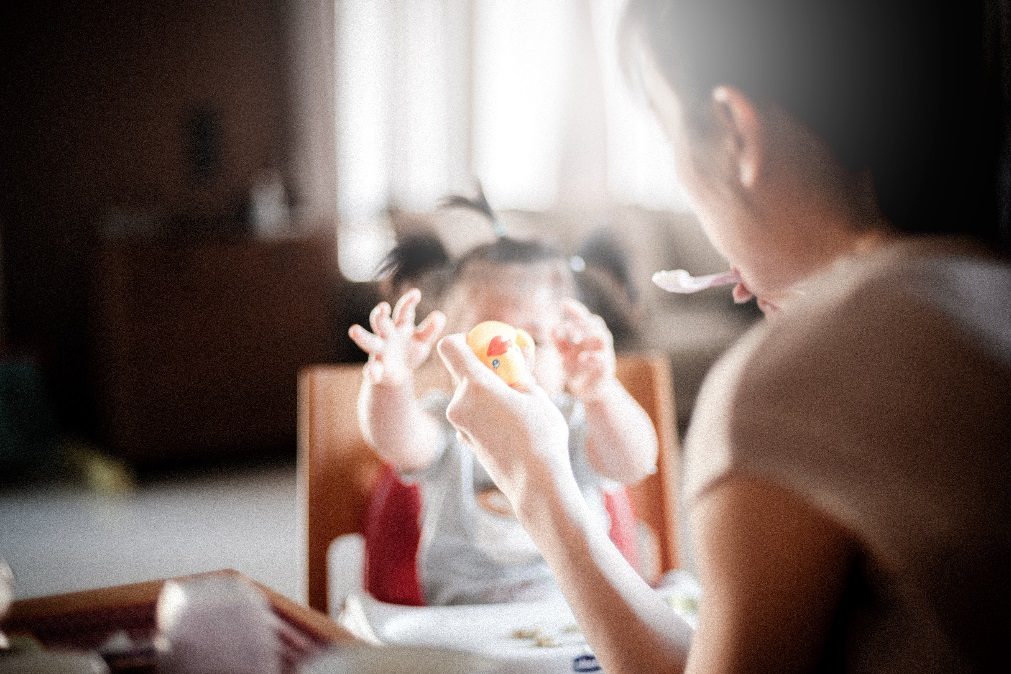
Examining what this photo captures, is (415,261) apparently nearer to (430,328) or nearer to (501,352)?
(430,328)

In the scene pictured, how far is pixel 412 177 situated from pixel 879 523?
165 inches

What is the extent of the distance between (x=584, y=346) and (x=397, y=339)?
0.17m

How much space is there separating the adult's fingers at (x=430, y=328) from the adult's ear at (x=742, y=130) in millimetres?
465

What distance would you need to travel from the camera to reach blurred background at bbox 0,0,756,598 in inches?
126

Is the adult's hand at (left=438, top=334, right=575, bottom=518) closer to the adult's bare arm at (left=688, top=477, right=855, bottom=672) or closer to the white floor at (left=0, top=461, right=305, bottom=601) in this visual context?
the adult's bare arm at (left=688, top=477, right=855, bottom=672)

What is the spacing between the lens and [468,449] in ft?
3.78

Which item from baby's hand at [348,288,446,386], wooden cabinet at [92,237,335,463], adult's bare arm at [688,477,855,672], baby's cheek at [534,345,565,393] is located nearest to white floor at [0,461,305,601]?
wooden cabinet at [92,237,335,463]

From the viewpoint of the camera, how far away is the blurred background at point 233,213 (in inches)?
126

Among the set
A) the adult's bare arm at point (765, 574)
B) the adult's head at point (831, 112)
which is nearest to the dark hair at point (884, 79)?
the adult's head at point (831, 112)

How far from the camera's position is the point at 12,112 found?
12.1ft

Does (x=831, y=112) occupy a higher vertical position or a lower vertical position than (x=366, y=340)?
higher

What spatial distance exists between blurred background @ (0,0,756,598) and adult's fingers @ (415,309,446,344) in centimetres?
159

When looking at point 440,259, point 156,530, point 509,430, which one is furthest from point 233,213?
point 509,430

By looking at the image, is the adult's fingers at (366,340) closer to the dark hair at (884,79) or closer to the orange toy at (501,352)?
the orange toy at (501,352)
